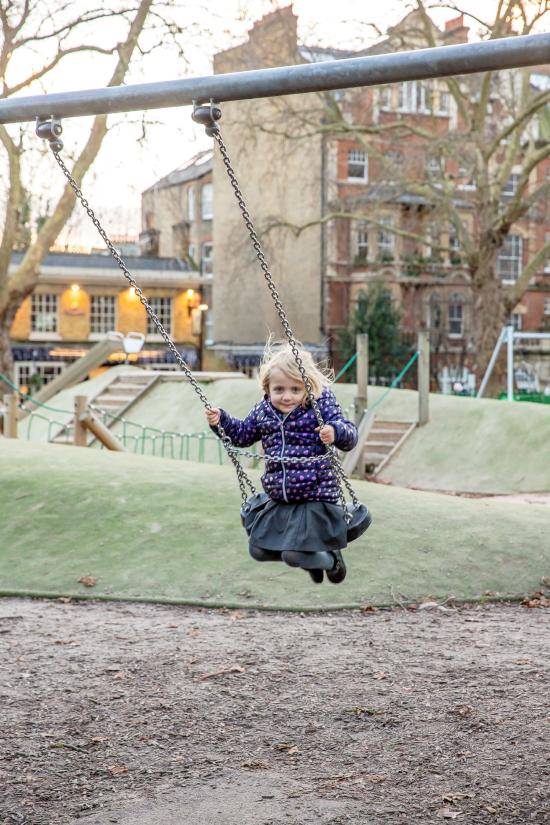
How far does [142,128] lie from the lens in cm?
2159

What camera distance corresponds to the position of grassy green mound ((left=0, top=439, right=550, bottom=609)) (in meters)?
9.46

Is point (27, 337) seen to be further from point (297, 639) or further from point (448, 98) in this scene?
point (297, 639)

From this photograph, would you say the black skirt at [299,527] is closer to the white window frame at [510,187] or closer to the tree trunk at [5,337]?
the tree trunk at [5,337]

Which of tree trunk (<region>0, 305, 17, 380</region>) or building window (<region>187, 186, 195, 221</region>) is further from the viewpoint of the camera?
building window (<region>187, 186, 195, 221</region>)

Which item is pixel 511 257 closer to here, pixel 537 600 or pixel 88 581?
pixel 537 600

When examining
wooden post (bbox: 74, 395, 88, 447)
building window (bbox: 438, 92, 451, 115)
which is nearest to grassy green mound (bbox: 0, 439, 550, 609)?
wooden post (bbox: 74, 395, 88, 447)

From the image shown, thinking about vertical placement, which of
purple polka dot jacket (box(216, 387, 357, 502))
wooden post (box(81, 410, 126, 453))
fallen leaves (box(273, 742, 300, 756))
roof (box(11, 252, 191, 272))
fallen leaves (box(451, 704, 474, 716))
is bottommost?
fallen leaves (box(451, 704, 474, 716))

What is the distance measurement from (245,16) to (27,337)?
2187 cm

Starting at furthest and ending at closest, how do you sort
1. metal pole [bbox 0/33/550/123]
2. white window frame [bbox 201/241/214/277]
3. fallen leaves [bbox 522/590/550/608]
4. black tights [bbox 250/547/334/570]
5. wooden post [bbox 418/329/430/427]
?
white window frame [bbox 201/241/214/277] < wooden post [bbox 418/329/430/427] < fallen leaves [bbox 522/590/550/608] < black tights [bbox 250/547/334/570] < metal pole [bbox 0/33/550/123]

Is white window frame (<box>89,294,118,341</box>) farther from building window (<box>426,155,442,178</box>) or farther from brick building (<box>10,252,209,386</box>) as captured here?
building window (<box>426,155,442,178</box>)

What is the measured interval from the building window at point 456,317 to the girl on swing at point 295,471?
39.3 meters

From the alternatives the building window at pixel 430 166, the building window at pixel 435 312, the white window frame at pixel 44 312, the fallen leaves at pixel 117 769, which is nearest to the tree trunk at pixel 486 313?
→ the building window at pixel 430 166

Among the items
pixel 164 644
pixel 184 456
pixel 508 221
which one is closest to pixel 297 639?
pixel 164 644

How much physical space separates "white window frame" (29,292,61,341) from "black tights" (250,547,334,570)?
37454 millimetres
